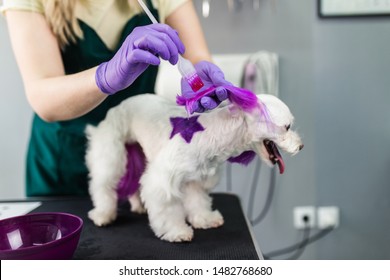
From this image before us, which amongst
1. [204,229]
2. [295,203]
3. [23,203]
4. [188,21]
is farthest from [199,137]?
[295,203]

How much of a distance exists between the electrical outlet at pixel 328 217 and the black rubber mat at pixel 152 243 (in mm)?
674

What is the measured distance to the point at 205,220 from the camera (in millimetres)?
745

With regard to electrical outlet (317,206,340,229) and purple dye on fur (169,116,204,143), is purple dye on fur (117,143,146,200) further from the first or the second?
electrical outlet (317,206,340,229)

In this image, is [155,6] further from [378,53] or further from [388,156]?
[388,156]

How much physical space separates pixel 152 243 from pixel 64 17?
49 centimetres

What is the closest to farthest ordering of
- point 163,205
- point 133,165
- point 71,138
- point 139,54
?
point 139,54, point 163,205, point 133,165, point 71,138

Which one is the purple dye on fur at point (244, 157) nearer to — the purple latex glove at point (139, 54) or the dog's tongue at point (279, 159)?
the dog's tongue at point (279, 159)

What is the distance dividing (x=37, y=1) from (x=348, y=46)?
103 centimetres

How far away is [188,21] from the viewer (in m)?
0.89

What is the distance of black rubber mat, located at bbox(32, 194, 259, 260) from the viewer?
623 mm

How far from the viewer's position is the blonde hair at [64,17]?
2.41 ft

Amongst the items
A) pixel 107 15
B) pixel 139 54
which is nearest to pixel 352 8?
pixel 107 15

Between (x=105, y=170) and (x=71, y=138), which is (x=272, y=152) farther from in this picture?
(x=71, y=138)

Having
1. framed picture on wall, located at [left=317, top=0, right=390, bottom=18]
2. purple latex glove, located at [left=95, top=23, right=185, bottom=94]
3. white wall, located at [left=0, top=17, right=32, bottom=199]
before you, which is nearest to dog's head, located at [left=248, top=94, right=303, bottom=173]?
purple latex glove, located at [left=95, top=23, right=185, bottom=94]
